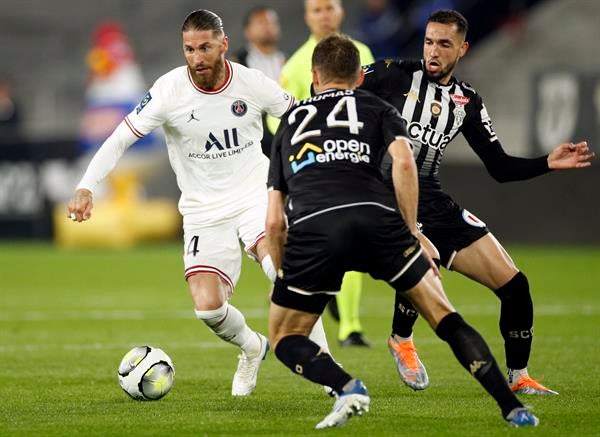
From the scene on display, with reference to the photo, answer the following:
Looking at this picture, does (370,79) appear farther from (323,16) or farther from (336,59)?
(323,16)

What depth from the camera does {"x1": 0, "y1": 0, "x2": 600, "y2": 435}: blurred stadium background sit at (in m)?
7.30

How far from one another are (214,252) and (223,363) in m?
1.87

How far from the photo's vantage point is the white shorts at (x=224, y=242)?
7.75 meters

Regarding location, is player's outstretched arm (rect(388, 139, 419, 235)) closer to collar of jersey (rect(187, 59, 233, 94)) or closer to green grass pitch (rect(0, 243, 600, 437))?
green grass pitch (rect(0, 243, 600, 437))

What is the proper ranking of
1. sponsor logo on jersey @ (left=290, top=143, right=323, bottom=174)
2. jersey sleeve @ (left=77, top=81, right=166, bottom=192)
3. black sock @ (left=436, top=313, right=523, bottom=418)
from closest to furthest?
black sock @ (left=436, top=313, right=523, bottom=418), sponsor logo on jersey @ (left=290, top=143, right=323, bottom=174), jersey sleeve @ (left=77, top=81, right=166, bottom=192)

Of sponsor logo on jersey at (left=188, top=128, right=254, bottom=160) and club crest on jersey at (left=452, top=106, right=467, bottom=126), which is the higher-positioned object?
club crest on jersey at (left=452, top=106, right=467, bottom=126)

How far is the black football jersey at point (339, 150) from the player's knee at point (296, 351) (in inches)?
23.5

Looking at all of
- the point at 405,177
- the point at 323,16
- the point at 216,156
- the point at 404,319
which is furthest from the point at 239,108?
the point at 323,16

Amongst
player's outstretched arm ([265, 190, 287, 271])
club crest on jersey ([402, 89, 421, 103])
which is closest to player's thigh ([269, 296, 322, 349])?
player's outstretched arm ([265, 190, 287, 271])

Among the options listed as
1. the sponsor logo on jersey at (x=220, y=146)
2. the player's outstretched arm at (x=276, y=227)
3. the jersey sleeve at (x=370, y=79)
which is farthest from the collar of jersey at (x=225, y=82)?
the player's outstretched arm at (x=276, y=227)

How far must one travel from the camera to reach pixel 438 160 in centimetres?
784

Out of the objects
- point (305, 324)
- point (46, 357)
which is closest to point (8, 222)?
point (46, 357)

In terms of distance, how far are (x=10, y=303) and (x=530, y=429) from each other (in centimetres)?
923

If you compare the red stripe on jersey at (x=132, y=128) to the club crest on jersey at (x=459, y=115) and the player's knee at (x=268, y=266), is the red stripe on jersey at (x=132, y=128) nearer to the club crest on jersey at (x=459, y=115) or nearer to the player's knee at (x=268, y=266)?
the player's knee at (x=268, y=266)
